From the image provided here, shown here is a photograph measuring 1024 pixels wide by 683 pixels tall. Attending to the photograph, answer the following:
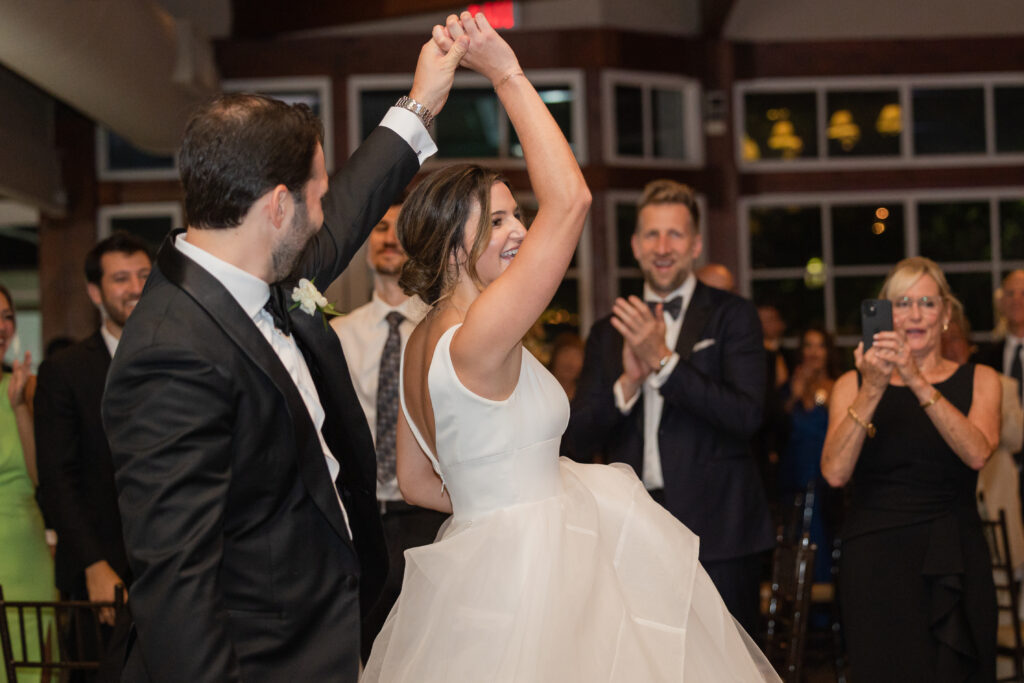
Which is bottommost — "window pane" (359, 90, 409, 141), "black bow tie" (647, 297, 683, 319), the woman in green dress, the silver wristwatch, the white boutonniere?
the woman in green dress

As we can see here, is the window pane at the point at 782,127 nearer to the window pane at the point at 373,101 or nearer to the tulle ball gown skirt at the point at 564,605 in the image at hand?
the window pane at the point at 373,101

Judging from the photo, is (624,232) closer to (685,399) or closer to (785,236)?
(785,236)

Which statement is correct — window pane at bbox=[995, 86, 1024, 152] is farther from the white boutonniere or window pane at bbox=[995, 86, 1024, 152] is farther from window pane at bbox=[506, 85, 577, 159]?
the white boutonniere

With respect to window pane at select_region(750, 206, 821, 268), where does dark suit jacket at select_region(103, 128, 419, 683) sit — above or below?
below

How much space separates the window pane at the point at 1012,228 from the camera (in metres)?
8.51

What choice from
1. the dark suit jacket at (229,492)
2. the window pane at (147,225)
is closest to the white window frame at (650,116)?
the window pane at (147,225)

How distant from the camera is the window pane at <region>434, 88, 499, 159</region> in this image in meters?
8.30

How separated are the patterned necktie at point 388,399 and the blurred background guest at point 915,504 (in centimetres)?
140

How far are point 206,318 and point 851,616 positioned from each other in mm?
2505

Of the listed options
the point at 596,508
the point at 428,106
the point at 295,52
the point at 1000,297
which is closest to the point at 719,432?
the point at 596,508

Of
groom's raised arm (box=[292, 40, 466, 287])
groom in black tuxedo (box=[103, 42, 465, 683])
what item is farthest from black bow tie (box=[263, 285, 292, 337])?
groom's raised arm (box=[292, 40, 466, 287])

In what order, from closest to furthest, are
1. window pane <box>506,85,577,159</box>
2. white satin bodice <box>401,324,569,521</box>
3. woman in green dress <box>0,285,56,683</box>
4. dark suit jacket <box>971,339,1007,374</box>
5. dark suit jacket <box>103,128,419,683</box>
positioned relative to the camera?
dark suit jacket <box>103,128,419,683</box>, white satin bodice <box>401,324,569,521</box>, woman in green dress <box>0,285,56,683</box>, dark suit jacket <box>971,339,1007,374</box>, window pane <box>506,85,577,159</box>

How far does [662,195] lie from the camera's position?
12.1 ft

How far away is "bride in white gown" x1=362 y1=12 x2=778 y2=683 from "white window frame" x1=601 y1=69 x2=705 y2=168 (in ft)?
19.7
